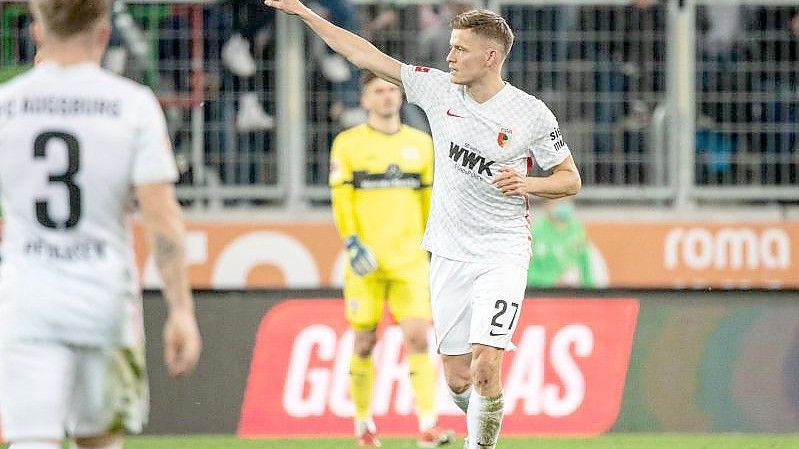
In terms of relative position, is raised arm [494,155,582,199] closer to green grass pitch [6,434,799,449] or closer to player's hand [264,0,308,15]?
player's hand [264,0,308,15]

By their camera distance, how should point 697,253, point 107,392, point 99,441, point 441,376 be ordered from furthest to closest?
1. point 697,253
2. point 441,376
3. point 99,441
4. point 107,392

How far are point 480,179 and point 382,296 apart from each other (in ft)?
9.73

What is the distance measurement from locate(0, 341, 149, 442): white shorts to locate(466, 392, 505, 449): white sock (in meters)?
2.95

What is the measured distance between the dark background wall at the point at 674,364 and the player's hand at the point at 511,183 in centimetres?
367

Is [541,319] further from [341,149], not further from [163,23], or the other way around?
[163,23]

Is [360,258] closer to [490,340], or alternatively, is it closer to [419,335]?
[419,335]

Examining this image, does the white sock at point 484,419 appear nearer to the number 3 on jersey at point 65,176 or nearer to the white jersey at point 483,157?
the white jersey at point 483,157

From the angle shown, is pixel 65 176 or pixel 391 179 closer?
pixel 65 176

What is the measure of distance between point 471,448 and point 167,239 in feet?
10.9

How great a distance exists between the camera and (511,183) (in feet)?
24.0

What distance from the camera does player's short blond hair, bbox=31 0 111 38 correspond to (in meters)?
4.52

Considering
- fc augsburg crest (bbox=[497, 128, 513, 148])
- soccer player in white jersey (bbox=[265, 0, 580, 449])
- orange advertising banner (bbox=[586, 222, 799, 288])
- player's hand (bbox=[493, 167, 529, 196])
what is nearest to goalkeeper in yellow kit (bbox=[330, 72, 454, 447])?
soccer player in white jersey (bbox=[265, 0, 580, 449])

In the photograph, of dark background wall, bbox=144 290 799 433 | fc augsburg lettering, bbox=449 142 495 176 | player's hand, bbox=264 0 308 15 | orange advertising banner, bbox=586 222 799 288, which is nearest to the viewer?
player's hand, bbox=264 0 308 15

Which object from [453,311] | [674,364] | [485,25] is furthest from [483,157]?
[674,364]
